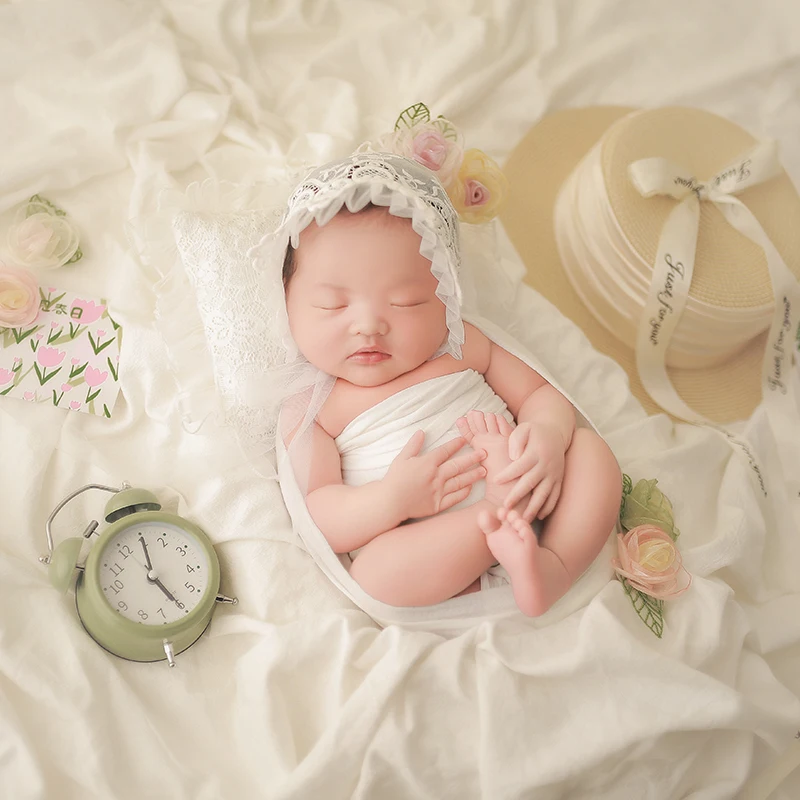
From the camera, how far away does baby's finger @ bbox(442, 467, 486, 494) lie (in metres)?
1.50

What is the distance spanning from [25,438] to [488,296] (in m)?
1.08

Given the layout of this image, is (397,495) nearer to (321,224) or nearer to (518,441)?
(518,441)

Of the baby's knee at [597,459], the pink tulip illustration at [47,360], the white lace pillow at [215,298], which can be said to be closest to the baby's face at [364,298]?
the white lace pillow at [215,298]

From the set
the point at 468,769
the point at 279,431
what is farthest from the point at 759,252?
the point at 468,769

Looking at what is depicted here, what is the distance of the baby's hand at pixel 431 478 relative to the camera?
1475 millimetres

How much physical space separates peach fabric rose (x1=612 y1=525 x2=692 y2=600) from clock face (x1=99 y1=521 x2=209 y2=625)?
79 centimetres

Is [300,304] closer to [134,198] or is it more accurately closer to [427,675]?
[134,198]

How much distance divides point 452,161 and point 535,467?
770 millimetres

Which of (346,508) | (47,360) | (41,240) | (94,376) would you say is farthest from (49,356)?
(346,508)

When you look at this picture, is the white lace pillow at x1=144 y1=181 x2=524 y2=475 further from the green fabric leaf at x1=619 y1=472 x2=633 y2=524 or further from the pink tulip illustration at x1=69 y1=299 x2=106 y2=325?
the green fabric leaf at x1=619 y1=472 x2=633 y2=524

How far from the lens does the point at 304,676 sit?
1454 millimetres

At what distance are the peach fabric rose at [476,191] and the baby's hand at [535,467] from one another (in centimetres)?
61

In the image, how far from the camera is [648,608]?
1516 mm

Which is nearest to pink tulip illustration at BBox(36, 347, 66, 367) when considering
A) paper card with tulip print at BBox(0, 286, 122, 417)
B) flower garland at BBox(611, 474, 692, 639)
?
paper card with tulip print at BBox(0, 286, 122, 417)
